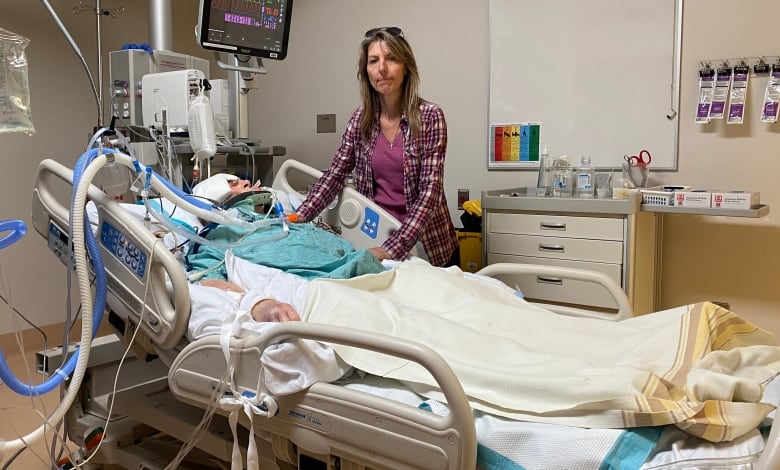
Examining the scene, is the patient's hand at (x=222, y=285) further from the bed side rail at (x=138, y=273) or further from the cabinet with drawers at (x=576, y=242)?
the cabinet with drawers at (x=576, y=242)

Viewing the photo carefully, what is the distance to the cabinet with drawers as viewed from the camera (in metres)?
2.73

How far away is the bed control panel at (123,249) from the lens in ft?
5.23

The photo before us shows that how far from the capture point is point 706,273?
314 centimetres

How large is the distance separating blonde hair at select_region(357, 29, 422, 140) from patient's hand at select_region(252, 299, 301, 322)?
4.36 feet

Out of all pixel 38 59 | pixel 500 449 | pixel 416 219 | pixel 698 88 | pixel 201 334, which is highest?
pixel 38 59

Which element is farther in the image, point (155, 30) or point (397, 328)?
point (155, 30)

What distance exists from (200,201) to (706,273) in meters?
2.46

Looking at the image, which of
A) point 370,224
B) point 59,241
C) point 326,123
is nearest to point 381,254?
point 370,224

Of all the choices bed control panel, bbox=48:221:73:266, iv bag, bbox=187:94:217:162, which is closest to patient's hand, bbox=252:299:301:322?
Result: bed control panel, bbox=48:221:73:266

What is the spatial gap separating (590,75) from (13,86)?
2.77 meters

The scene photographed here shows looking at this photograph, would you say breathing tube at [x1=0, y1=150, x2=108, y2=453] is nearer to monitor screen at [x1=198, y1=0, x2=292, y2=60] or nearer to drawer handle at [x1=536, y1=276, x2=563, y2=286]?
monitor screen at [x1=198, y1=0, x2=292, y2=60]

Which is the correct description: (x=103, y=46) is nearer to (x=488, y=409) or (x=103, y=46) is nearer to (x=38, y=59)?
(x=38, y=59)

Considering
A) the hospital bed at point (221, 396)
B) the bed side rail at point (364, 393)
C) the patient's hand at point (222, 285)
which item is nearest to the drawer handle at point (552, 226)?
the hospital bed at point (221, 396)

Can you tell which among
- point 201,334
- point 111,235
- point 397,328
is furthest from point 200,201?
point 397,328
